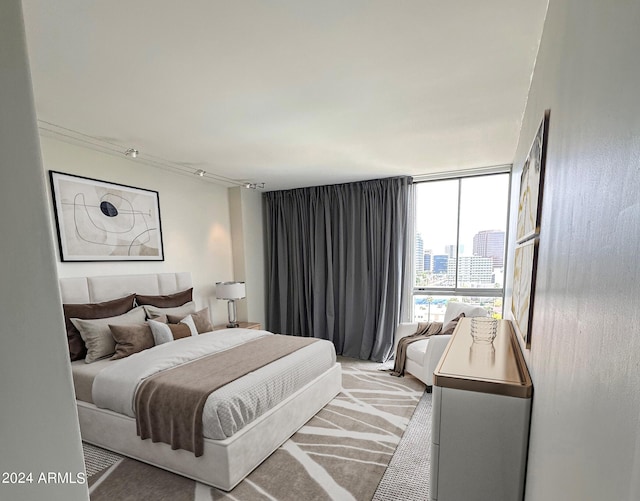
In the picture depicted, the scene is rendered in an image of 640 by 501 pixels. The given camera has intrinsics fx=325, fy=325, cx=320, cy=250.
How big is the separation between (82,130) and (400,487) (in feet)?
11.4

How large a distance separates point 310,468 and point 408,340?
2.03m

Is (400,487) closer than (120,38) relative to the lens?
No

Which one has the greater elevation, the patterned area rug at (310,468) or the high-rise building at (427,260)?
the high-rise building at (427,260)

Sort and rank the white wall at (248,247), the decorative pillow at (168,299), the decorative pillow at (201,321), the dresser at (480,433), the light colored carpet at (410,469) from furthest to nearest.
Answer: the white wall at (248,247) < the decorative pillow at (201,321) < the decorative pillow at (168,299) < the light colored carpet at (410,469) < the dresser at (480,433)

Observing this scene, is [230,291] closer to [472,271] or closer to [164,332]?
[164,332]

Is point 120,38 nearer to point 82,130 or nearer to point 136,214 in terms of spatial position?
point 82,130

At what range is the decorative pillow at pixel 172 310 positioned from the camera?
10.7 feet

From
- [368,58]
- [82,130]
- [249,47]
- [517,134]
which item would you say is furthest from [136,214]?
[517,134]

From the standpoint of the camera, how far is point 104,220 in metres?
3.22

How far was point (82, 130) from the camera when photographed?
8.47ft

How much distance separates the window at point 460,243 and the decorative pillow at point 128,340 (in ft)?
11.0

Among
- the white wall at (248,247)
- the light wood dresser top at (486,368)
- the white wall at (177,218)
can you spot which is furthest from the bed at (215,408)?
the white wall at (248,247)

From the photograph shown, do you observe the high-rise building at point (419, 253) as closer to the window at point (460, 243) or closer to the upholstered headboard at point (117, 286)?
the window at point (460, 243)

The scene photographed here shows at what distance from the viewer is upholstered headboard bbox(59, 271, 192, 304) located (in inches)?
114
